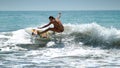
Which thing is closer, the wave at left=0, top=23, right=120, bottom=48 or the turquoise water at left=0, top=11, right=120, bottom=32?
the wave at left=0, top=23, right=120, bottom=48

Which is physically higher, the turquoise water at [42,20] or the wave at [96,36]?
the turquoise water at [42,20]

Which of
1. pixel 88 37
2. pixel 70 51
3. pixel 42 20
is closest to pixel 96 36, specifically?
pixel 88 37

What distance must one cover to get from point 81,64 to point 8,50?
4.85 m

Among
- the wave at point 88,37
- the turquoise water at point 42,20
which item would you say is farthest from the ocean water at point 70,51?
the turquoise water at point 42,20

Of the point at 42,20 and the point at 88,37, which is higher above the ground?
the point at 42,20

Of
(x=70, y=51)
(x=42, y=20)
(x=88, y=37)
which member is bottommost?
(x=70, y=51)

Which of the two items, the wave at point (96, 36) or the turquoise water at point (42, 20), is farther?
the turquoise water at point (42, 20)

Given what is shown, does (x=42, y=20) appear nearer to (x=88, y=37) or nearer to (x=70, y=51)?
(x=88, y=37)

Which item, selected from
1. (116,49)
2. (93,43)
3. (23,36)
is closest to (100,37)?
(93,43)

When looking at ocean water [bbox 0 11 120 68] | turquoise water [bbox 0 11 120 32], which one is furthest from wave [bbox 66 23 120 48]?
turquoise water [bbox 0 11 120 32]

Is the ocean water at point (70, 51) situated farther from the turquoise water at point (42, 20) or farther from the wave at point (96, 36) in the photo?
the turquoise water at point (42, 20)

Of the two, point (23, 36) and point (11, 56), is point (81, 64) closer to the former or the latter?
point (11, 56)

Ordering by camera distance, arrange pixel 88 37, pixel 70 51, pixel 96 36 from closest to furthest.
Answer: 1. pixel 70 51
2. pixel 96 36
3. pixel 88 37

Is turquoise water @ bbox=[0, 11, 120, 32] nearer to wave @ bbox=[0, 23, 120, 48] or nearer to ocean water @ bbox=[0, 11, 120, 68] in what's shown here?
wave @ bbox=[0, 23, 120, 48]
